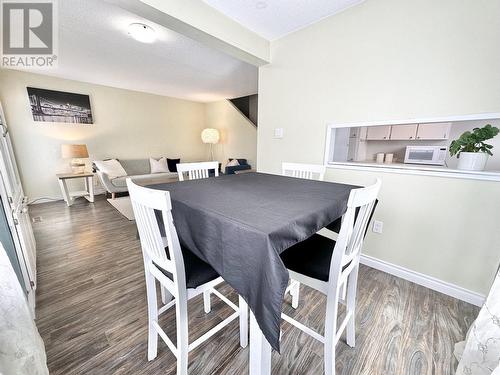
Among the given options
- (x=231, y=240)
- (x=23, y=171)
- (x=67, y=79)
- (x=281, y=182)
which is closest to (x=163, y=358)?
(x=231, y=240)

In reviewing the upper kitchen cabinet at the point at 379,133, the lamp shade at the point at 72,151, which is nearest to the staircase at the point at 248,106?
the upper kitchen cabinet at the point at 379,133

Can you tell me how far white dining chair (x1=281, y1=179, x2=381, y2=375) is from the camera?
843 millimetres

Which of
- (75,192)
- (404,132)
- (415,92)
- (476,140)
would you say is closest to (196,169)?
(415,92)

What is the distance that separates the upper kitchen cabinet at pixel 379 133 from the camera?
11.7 ft

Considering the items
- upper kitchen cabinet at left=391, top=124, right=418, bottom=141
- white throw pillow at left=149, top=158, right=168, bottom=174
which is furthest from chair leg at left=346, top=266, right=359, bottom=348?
white throw pillow at left=149, top=158, right=168, bottom=174

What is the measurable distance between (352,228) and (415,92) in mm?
1429

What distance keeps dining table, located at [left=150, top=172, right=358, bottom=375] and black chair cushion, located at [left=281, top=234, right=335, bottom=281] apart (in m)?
0.20

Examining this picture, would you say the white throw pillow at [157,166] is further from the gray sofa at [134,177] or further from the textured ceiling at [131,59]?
the textured ceiling at [131,59]

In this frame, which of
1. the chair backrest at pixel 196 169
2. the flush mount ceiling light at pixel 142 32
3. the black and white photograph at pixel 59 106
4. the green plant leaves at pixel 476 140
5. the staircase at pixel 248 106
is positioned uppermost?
the flush mount ceiling light at pixel 142 32

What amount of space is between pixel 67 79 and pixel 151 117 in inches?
63.1

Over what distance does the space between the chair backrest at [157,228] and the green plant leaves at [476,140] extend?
1953 mm

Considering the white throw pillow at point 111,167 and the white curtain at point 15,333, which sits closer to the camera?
the white curtain at point 15,333

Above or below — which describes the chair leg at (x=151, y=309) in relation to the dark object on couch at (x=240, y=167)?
below

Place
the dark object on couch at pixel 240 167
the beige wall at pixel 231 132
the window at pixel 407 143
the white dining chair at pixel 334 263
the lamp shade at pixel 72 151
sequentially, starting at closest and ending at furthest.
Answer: the white dining chair at pixel 334 263
the window at pixel 407 143
the lamp shade at pixel 72 151
the dark object on couch at pixel 240 167
the beige wall at pixel 231 132
